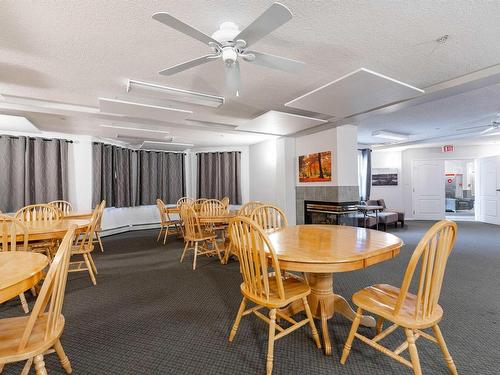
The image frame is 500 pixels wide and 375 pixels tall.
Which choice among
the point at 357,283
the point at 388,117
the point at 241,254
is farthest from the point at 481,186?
the point at 241,254

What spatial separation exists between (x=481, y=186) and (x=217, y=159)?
8.02 meters

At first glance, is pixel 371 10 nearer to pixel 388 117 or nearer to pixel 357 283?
pixel 357 283

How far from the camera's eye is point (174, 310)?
2430 mm

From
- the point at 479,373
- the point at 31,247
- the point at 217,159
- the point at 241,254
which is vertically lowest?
the point at 479,373

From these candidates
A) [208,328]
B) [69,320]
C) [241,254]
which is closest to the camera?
[241,254]

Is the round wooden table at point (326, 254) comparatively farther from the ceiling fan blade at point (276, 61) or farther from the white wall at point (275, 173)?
the white wall at point (275, 173)

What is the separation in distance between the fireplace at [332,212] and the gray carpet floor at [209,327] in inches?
50.1

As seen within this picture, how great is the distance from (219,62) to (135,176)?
17.4 feet

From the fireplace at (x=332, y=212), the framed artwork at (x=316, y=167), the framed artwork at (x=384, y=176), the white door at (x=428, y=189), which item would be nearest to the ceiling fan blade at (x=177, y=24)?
the framed artwork at (x=316, y=167)

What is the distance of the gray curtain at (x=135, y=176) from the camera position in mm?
5941

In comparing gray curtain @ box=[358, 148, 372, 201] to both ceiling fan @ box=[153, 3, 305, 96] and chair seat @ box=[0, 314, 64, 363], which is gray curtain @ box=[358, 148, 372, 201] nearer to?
ceiling fan @ box=[153, 3, 305, 96]

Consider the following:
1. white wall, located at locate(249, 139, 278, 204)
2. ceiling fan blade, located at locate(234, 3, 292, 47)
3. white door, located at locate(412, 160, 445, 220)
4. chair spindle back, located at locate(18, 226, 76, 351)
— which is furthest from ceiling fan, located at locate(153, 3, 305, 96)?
white door, located at locate(412, 160, 445, 220)

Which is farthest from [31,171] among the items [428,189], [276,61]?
[428,189]

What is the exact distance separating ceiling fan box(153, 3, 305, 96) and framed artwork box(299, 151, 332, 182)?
303cm
